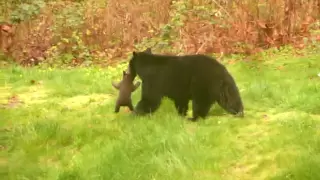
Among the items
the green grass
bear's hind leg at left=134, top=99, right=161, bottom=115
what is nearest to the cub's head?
the green grass

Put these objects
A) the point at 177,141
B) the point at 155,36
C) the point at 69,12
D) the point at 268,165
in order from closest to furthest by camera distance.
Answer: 1. the point at 268,165
2. the point at 177,141
3. the point at 155,36
4. the point at 69,12

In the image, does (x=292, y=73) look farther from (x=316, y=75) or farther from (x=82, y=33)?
(x=82, y=33)

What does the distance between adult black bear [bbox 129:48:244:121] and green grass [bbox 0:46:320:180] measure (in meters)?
0.23

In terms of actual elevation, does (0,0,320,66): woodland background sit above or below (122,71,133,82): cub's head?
below

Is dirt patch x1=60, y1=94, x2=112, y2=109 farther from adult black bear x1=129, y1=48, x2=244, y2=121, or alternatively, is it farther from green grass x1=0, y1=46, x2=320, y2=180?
adult black bear x1=129, y1=48, x2=244, y2=121

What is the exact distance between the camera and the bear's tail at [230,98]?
6.31 meters

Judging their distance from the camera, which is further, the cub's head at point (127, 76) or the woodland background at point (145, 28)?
the woodland background at point (145, 28)

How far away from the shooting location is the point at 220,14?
38.7 feet

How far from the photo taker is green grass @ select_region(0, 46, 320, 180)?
4.59m

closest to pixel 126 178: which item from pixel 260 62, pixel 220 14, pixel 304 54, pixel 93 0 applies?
pixel 260 62

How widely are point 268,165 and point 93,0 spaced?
12.8 metres

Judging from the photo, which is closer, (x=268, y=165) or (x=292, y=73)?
(x=268, y=165)

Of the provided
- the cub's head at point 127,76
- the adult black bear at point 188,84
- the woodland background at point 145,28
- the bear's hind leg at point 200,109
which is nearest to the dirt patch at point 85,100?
the cub's head at point 127,76

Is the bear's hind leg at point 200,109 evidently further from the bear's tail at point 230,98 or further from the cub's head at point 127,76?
the cub's head at point 127,76
